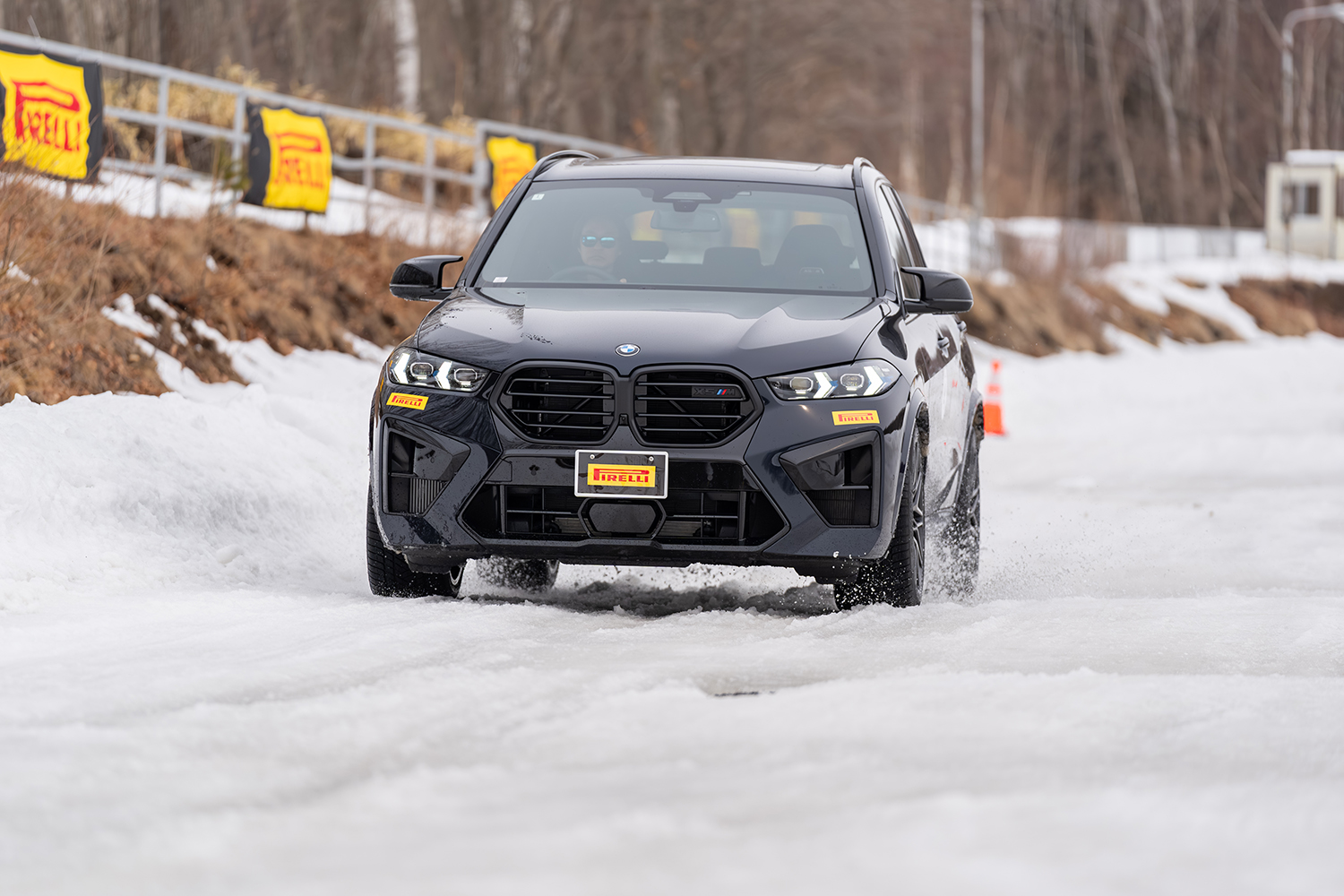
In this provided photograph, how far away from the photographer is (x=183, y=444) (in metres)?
8.90

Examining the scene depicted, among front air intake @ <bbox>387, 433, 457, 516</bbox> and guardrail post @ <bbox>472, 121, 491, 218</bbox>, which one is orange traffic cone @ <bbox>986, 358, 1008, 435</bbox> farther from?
front air intake @ <bbox>387, 433, 457, 516</bbox>

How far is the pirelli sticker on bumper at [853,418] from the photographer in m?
6.63

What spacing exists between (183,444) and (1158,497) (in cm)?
679

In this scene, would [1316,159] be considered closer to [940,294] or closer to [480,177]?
[480,177]

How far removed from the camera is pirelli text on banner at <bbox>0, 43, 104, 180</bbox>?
1291 cm

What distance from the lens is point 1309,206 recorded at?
194 ft

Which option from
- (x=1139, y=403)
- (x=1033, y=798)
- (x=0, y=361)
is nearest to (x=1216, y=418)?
(x=1139, y=403)

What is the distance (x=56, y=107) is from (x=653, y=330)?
818cm

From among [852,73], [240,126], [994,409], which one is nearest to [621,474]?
[240,126]

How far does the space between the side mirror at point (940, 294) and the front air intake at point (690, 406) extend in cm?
127

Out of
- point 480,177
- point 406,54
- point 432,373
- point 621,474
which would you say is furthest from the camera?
point 406,54

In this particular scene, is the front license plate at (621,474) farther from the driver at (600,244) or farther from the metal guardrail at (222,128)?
the metal guardrail at (222,128)

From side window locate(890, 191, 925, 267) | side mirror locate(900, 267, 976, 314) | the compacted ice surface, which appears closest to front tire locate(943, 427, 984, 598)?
the compacted ice surface

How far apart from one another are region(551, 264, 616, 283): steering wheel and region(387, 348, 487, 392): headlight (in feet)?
3.10
